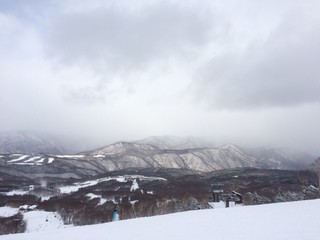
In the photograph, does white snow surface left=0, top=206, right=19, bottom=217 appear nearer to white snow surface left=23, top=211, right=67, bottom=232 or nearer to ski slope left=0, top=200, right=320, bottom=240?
white snow surface left=23, top=211, right=67, bottom=232

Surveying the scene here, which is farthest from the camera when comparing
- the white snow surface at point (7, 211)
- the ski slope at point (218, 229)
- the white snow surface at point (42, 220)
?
the white snow surface at point (7, 211)

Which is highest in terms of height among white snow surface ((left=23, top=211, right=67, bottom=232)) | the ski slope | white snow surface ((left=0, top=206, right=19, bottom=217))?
the ski slope

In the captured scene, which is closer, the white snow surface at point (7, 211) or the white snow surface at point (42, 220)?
the white snow surface at point (42, 220)

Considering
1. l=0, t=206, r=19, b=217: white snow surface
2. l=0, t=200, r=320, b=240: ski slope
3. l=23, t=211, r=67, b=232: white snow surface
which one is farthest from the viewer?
l=0, t=206, r=19, b=217: white snow surface

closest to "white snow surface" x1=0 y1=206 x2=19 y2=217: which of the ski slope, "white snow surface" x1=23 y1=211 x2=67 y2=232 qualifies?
"white snow surface" x1=23 y1=211 x2=67 y2=232

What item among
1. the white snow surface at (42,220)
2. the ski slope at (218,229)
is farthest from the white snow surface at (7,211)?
the ski slope at (218,229)

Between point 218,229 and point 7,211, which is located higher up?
point 218,229

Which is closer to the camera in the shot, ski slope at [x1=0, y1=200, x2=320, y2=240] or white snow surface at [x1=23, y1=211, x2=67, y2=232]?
ski slope at [x1=0, y1=200, x2=320, y2=240]

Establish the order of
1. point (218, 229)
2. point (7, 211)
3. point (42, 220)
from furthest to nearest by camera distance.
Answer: point (7, 211), point (42, 220), point (218, 229)

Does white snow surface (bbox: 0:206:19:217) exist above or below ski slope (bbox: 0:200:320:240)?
below

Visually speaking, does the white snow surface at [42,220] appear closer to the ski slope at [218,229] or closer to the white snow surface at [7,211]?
the white snow surface at [7,211]

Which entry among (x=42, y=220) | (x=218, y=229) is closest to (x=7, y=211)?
(x=42, y=220)

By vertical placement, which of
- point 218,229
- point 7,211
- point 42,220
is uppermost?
point 218,229

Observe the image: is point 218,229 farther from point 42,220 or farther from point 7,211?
point 7,211
